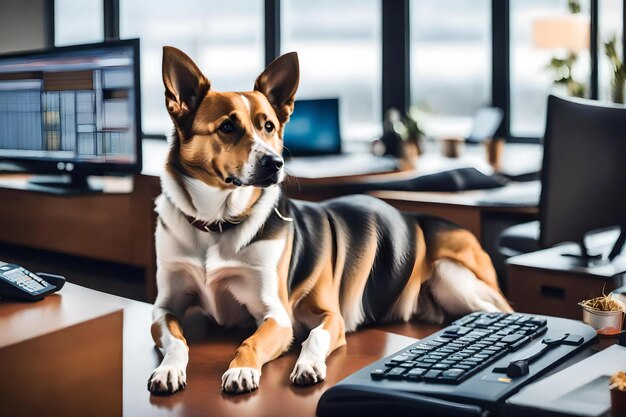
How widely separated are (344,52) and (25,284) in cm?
608

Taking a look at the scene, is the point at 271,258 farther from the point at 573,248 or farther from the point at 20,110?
the point at 20,110

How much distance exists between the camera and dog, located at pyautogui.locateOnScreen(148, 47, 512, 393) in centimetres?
139

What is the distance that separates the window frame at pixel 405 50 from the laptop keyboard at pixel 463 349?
15.1 ft

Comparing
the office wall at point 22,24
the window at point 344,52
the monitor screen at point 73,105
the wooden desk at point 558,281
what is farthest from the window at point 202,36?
the wooden desk at point 558,281

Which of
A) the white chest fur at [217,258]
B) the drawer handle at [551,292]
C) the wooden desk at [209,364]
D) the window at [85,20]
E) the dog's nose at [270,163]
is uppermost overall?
the window at [85,20]

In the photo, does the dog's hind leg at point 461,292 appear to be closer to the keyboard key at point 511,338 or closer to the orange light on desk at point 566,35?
Answer: the keyboard key at point 511,338

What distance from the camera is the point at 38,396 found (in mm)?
866

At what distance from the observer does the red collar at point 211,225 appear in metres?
1.39

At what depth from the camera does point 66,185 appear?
10.6 ft

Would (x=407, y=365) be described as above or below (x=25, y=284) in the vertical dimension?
below

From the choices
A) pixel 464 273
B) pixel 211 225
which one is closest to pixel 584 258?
pixel 464 273

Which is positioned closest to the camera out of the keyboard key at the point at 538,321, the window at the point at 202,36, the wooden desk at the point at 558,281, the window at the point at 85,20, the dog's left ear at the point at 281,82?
the keyboard key at the point at 538,321

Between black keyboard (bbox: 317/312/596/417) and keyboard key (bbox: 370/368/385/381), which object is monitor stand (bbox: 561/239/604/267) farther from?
keyboard key (bbox: 370/368/385/381)

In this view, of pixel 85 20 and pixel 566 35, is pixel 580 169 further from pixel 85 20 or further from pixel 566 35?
pixel 85 20
